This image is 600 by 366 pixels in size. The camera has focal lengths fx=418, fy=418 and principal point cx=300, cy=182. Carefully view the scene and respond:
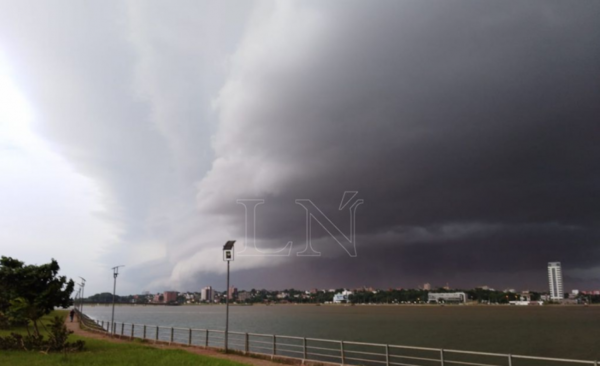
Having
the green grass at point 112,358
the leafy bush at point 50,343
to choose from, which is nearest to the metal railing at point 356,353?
the green grass at point 112,358

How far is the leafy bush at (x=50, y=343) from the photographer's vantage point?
20359 millimetres

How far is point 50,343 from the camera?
20.5 m

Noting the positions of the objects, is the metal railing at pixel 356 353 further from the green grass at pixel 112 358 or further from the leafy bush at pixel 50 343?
the leafy bush at pixel 50 343

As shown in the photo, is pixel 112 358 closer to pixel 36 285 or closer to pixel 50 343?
pixel 50 343

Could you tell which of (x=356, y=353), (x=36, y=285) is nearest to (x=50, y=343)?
(x=36, y=285)

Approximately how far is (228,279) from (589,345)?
5663cm

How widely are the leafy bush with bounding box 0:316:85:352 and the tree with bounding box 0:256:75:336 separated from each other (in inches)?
22.8

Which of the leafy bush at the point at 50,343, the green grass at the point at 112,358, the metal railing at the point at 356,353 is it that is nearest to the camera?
the metal railing at the point at 356,353

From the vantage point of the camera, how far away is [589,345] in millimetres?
57000

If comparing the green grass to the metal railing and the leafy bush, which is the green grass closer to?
the leafy bush

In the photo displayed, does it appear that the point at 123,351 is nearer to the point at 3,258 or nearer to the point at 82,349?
the point at 82,349

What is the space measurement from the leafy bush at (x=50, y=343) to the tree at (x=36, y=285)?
58 centimetres

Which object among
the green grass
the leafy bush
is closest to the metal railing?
the green grass

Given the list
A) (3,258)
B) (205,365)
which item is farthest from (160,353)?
(3,258)
